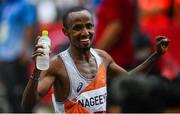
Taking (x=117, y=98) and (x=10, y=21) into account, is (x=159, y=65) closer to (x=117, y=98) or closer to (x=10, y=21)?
(x=117, y=98)

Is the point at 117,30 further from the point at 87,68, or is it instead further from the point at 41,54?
the point at 41,54

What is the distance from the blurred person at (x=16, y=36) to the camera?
13.8m

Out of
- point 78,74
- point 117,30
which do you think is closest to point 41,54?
point 78,74

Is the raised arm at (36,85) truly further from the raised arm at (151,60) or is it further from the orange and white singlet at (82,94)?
the raised arm at (151,60)

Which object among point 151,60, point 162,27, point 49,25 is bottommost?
point 49,25

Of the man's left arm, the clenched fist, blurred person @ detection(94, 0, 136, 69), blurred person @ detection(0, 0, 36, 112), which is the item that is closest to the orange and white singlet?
the man's left arm

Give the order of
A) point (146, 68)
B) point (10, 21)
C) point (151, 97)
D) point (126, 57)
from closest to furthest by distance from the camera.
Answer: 1. point (146, 68)
2. point (151, 97)
3. point (126, 57)
4. point (10, 21)

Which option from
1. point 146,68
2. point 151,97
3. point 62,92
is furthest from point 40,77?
point 151,97

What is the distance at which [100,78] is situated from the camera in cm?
800

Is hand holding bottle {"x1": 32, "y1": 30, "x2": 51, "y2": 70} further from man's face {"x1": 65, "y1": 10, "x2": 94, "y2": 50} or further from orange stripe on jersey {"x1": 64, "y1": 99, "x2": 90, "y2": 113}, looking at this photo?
orange stripe on jersey {"x1": 64, "y1": 99, "x2": 90, "y2": 113}

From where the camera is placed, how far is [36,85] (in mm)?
7453

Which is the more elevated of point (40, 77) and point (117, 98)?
point (40, 77)

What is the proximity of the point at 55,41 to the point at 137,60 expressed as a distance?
3.76 meters

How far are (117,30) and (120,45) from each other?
0.64 ft
